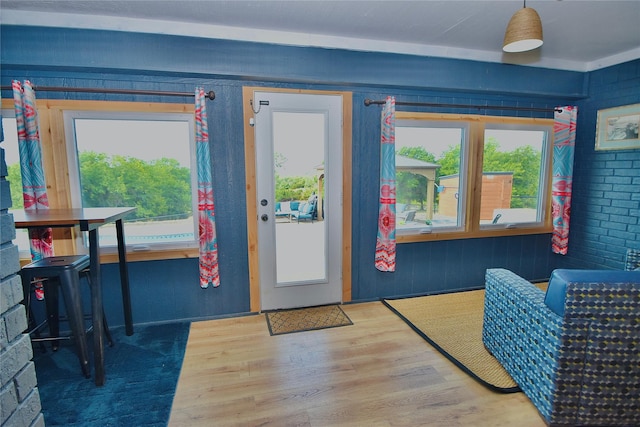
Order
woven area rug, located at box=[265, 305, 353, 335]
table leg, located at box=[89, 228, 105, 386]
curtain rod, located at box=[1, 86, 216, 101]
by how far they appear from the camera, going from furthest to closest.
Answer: woven area rug, located at box=[265, 305, 353, 335], curtain rod, located at box=[1, 86, 216, 101], table leg, located at box=[89, 228, 105, 386]

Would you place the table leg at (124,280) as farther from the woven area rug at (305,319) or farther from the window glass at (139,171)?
the woven area rug at (305,319)

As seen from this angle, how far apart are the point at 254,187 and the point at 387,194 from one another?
1.24 m

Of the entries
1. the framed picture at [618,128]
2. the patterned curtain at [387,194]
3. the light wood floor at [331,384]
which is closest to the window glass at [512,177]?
the framed picture at [618,128]

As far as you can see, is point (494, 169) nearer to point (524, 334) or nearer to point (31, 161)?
point (524, 334)

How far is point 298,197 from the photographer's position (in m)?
3.01

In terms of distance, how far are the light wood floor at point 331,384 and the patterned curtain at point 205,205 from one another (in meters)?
0.52

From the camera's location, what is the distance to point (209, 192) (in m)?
2.69

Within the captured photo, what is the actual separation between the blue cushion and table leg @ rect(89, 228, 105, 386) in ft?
8.24

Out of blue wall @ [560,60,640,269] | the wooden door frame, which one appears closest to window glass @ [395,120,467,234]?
the wooden door frame

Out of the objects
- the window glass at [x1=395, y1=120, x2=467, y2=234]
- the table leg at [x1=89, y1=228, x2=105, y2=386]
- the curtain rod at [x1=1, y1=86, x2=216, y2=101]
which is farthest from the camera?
the window glass at [x1=395, y1=120, x2=467, y2=234]

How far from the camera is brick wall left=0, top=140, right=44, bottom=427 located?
0.84 metres

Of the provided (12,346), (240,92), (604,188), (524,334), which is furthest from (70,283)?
(604,188)

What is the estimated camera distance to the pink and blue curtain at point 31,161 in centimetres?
230

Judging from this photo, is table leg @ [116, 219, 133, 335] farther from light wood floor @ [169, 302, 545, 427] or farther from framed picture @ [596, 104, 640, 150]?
framed picture @ [596, 104, 640, 150]
